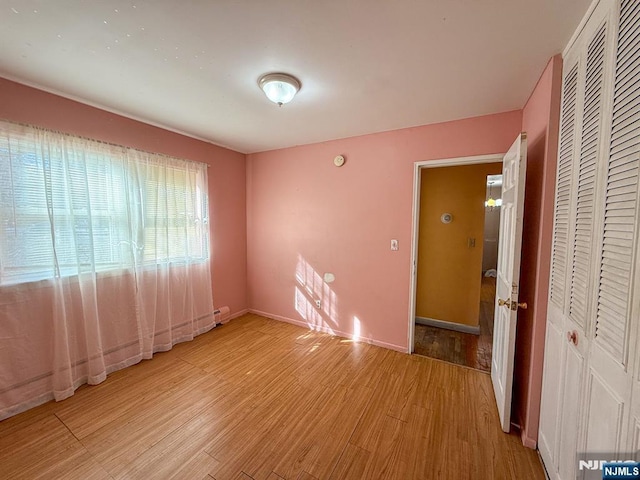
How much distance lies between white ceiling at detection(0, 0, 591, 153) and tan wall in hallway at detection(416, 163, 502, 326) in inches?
48.3

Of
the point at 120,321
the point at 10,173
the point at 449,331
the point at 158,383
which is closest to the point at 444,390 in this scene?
the point at 449,331

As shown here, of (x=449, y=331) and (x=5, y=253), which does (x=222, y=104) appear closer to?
(x=5, y=253)

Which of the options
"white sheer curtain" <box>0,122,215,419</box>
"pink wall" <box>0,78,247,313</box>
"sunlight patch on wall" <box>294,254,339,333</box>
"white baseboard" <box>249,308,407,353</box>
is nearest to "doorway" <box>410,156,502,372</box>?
"white baseboard" <box>249,308,407,353</box>

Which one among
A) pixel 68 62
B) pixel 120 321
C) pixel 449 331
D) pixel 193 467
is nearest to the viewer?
pixel 193 467

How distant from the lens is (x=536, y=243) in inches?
63.7

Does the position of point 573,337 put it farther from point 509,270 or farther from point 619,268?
point 509,270

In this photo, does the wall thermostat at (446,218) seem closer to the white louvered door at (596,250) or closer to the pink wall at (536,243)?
the pink wall at (536,243)

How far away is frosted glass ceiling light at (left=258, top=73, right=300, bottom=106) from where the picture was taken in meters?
1.67

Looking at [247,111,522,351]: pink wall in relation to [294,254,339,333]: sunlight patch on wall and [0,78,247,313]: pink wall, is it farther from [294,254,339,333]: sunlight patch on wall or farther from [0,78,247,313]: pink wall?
[0,78,247,313]: pink wall

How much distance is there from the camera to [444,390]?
2.13 meters

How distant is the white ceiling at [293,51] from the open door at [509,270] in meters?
0.54

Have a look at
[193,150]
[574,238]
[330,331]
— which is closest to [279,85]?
[193,150]

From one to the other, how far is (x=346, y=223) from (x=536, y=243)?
181cm

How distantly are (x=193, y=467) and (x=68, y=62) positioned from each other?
8.64 feet
